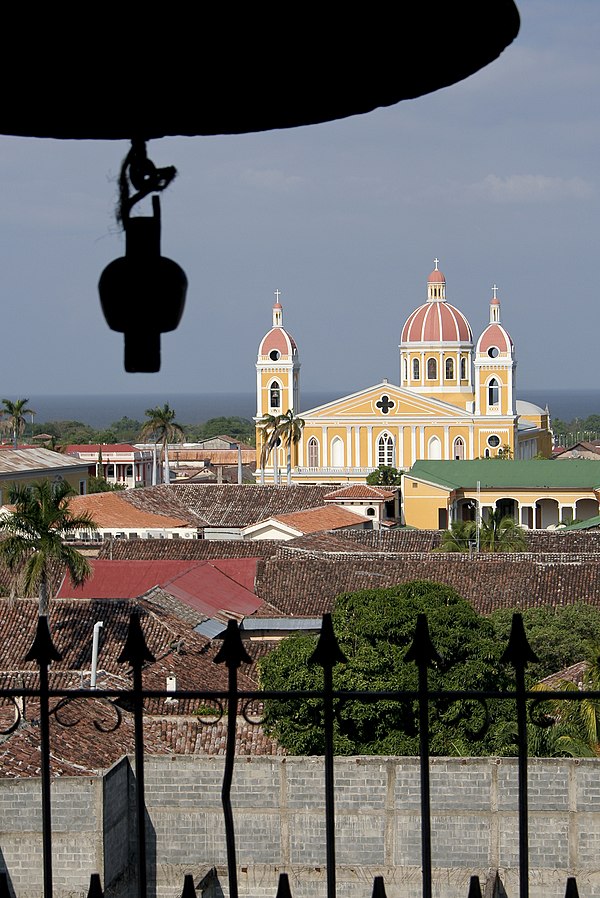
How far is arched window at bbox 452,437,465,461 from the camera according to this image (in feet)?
233

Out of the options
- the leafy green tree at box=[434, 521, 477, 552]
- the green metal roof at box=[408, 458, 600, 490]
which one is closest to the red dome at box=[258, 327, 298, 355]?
the green metal roof at box=[408, 458, 600, 490]

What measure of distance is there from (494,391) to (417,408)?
21.5 ft

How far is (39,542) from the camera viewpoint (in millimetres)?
22984

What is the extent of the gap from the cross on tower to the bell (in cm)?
6810

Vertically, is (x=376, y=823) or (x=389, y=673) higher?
(x=389, y=673)

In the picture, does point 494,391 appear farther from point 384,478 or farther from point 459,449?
point 384,478

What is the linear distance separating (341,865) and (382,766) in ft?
2.75

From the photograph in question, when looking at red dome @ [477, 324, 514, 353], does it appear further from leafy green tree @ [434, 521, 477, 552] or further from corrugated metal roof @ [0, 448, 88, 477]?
leafy green tree @ [434, 521, 477, 552]

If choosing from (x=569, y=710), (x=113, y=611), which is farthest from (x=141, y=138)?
(x=113, y=611)

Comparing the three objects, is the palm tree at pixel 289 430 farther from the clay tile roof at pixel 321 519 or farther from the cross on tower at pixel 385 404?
the clay tile roof at pixel 321 519

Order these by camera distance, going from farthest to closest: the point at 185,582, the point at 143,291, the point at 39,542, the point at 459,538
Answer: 1. the point at 459,538
2. the point at 185,582
3. the point at 39,542
4. the point at 143,291

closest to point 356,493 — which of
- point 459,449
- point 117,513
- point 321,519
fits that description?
point 321,519

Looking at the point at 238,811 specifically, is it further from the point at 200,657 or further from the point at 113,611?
the point at 113,611

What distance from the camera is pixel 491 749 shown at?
1472 cm
